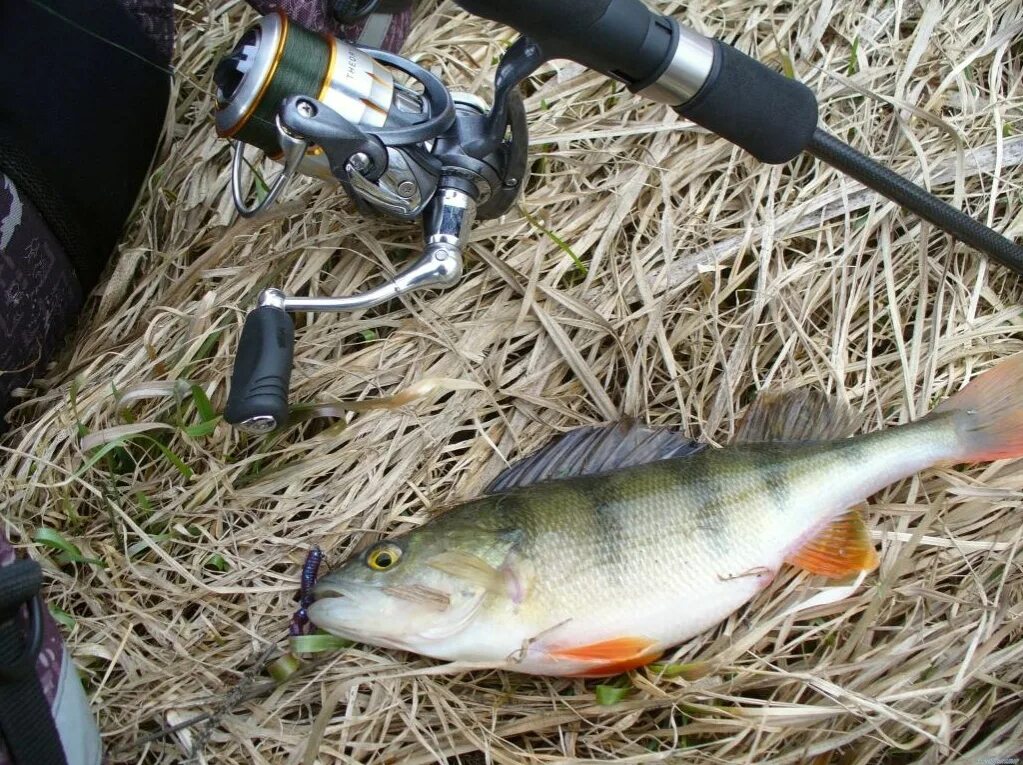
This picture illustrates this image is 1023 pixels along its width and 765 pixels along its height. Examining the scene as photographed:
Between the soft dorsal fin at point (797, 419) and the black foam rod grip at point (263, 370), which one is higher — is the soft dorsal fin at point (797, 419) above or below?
above

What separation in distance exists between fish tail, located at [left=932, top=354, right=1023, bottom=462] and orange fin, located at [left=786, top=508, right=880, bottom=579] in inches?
12.0

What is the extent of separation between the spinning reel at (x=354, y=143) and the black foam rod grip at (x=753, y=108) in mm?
418

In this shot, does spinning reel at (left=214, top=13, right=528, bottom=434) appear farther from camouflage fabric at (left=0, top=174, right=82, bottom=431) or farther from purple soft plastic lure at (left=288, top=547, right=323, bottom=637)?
camouflage fabric at (left=0, top=174, right=82, bottom=431)

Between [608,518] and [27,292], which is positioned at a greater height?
[608,518]

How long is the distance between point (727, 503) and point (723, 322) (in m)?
0.65

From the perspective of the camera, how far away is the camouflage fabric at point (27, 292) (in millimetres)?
2223

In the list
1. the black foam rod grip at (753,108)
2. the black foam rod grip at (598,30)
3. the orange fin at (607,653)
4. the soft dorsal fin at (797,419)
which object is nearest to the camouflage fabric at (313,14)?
the black foam rod grip at (598,30)

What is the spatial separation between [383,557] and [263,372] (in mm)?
503

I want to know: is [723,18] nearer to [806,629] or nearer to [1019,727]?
[806,629]

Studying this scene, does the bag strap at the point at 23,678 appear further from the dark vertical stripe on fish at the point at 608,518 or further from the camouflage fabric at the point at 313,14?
the camouflage fabric at the point at 313,14

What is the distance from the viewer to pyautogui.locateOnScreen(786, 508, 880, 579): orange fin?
207cm

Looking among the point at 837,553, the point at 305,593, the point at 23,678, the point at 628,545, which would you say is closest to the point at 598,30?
the point at 628,545

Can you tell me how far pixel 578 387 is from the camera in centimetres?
242

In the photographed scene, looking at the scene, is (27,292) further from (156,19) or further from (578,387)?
(578,387)
